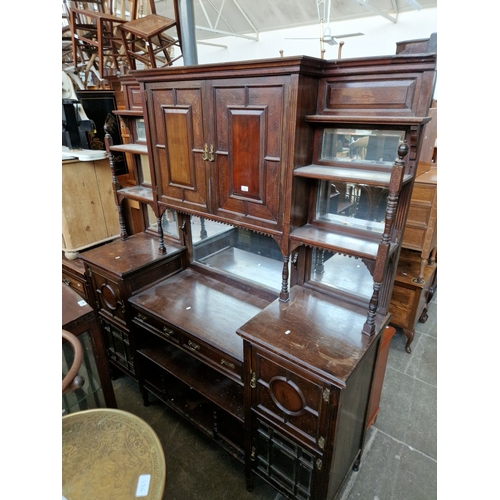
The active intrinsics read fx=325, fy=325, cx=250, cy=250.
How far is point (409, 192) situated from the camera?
141 cm

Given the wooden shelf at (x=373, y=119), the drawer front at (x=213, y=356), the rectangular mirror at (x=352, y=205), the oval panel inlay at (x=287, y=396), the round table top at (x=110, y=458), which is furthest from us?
the drawer front at (x=213, y=356)

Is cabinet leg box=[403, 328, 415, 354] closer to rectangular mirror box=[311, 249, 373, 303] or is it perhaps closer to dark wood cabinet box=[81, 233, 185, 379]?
rectangular mirror box=[311, 249, 373, 303]

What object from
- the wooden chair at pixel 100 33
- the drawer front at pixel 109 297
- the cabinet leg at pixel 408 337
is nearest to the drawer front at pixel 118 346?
the drawer front at pixel 109 297

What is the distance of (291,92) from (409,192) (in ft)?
2.17

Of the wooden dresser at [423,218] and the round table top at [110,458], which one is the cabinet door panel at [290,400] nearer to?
the round table top at [110,458]

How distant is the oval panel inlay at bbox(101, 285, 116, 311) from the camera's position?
218 centimetres

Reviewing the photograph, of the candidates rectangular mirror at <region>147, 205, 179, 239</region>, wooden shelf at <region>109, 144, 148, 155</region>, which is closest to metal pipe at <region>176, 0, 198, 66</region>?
wooden shelf at <region>109, 144, 148, 155</region>

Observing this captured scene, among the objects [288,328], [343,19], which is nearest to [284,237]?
[288,328]

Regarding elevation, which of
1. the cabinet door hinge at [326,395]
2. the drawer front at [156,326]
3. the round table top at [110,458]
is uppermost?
the cabinet door hinge at [326,395]

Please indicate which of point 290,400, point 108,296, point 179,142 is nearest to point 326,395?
point 290,400

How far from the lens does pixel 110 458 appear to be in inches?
45.2

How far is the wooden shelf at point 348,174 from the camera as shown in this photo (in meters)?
1.29

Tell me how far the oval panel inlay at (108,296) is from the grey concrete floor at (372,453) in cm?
71
